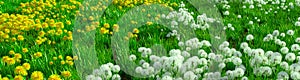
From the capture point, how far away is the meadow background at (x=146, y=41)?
404cm

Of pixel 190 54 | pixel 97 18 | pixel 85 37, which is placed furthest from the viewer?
pixel 97 18

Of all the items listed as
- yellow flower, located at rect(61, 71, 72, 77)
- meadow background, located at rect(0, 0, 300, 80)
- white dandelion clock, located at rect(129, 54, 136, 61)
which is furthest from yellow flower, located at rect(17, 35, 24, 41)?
white dandelion clock, located at rect(129, 54, 136, 61)

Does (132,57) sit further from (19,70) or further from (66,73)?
(19,70)

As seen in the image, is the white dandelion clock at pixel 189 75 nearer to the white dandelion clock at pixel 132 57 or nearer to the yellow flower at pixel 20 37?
the white dandelion clock at pixel 132 57

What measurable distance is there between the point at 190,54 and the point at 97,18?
2.53 m

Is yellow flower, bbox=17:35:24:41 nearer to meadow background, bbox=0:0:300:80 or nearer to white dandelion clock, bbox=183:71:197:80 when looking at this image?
meadow background, bbox=0:0:300:80

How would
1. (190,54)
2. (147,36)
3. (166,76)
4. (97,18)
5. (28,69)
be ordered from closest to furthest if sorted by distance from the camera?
(166,76), (28,69), (190,54), (147,36), (97,18)

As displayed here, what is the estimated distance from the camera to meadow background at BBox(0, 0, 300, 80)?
404 cm

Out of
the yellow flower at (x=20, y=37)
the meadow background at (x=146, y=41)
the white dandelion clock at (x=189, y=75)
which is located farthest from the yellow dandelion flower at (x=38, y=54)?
the white dandelion clock at (x=189, y=75)

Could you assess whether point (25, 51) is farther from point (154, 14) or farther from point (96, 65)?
point (154, 14)

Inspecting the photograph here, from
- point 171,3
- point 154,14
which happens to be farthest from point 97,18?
point 171,3

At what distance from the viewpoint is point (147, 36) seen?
605 cm

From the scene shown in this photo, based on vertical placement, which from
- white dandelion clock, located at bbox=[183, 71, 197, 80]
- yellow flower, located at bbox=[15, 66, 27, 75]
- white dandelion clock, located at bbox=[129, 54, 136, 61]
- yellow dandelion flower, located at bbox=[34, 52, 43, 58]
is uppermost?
white dandelion clock, located at bbox=[129, 54, 136, 61]

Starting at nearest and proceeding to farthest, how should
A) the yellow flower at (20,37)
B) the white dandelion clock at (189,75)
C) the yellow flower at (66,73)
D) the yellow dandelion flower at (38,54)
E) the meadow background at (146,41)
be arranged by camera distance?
the white dandelion clock at (189,75), the meadow background at (146,41), the yellow flower at (66,73), the yellow dandelion flower at (38,54), the yellow flower at (20,37)
